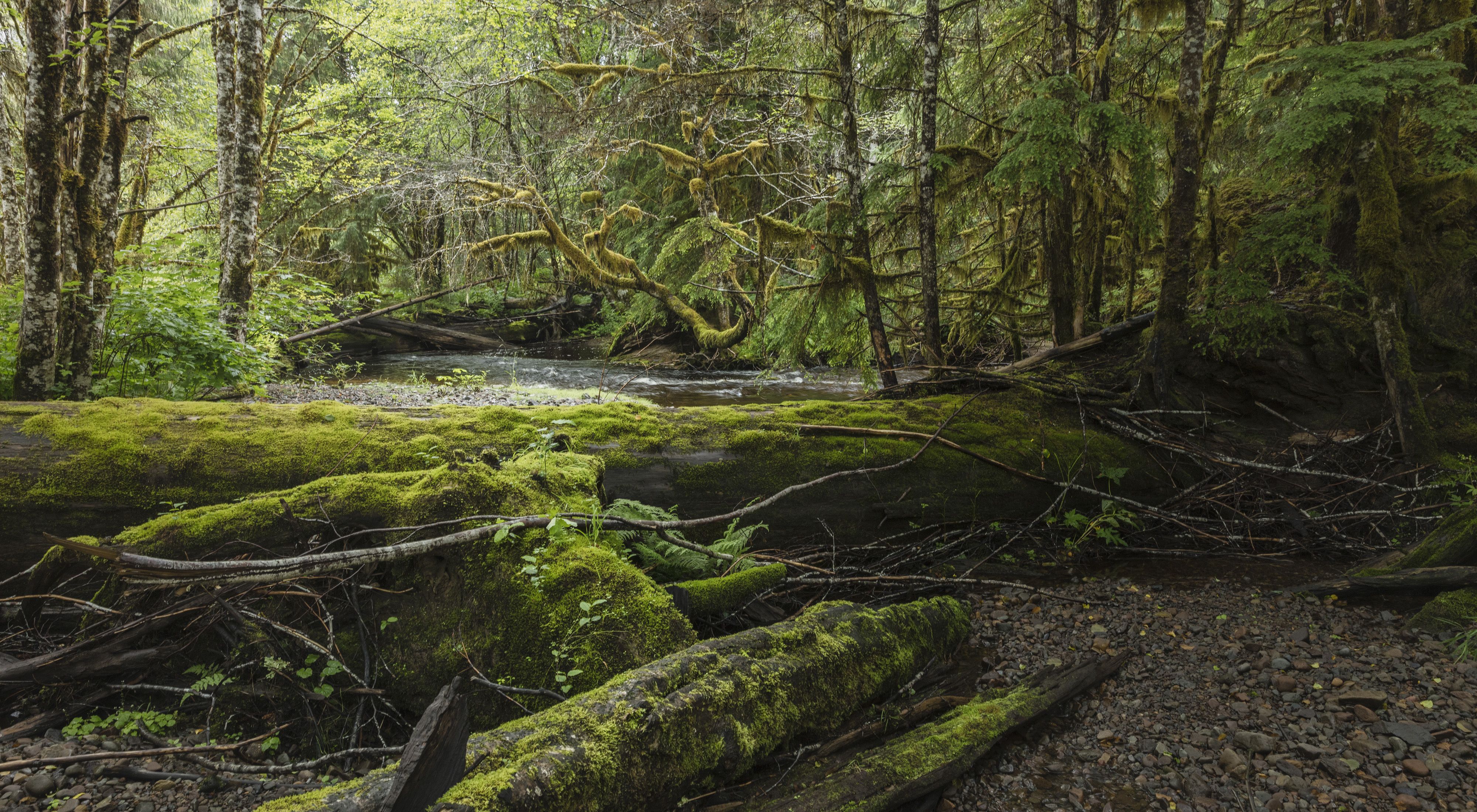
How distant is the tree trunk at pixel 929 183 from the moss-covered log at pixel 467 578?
4.77 m

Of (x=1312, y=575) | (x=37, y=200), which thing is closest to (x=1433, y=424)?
(x=1312, y=575)

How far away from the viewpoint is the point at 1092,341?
7027 millimetres

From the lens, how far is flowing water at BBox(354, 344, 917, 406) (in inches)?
474

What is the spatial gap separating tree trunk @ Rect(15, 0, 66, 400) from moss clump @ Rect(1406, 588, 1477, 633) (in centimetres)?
1021

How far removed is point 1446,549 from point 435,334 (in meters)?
22.1

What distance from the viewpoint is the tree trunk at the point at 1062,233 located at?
21.5 ft

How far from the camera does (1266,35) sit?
8375 millimetres

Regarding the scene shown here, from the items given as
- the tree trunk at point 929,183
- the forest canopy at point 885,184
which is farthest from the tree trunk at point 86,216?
the tree trunk at point 929,183

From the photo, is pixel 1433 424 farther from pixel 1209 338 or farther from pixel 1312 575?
pixel 1312 575

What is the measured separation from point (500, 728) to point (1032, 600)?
409 centimetres

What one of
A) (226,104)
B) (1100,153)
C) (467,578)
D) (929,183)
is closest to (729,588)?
(467,578)

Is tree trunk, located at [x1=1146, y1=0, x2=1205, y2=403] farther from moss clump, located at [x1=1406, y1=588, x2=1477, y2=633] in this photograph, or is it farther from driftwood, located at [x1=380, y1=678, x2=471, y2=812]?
driftwood, located at [x1=380, y1=678, x2=471, y2=812]

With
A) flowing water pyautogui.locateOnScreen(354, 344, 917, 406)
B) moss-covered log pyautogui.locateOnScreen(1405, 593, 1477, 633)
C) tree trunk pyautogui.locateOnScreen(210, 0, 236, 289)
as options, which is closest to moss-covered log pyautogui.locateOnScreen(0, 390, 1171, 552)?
moss-covered log pyautogui.locateOnScreen(1405, 593, 1477, 633)

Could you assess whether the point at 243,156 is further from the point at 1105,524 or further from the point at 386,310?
the point at 1105,524
